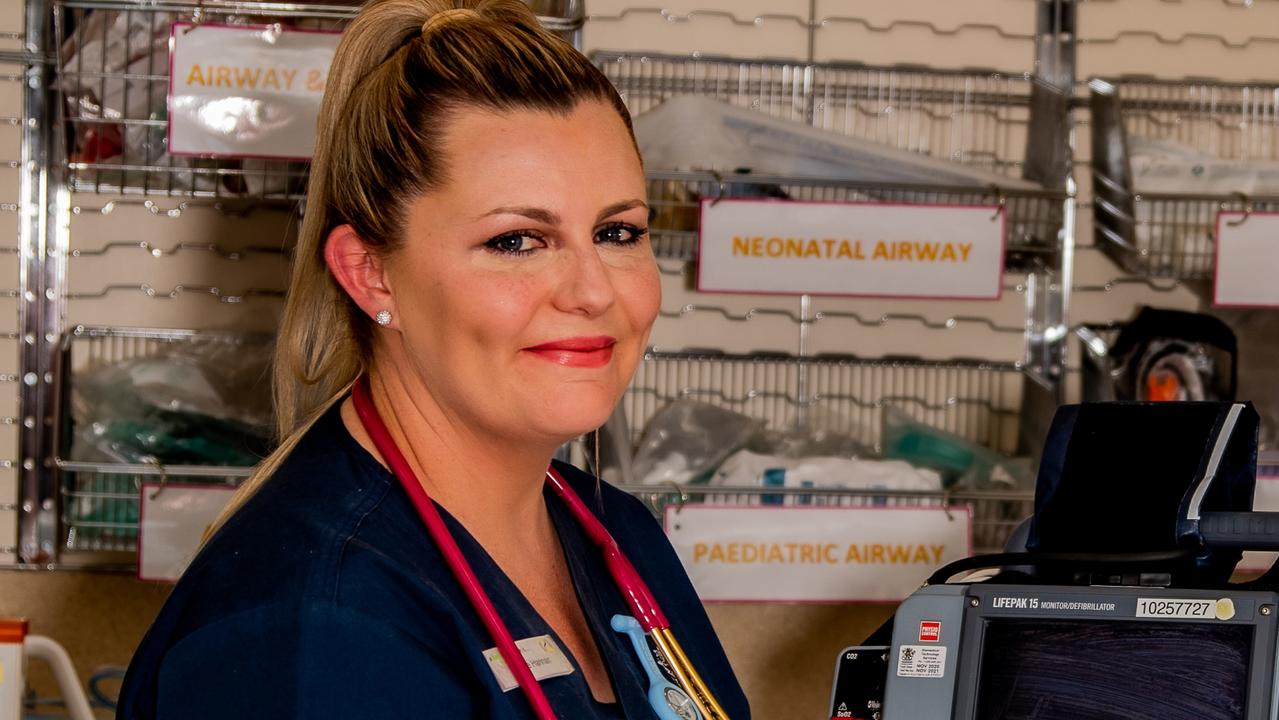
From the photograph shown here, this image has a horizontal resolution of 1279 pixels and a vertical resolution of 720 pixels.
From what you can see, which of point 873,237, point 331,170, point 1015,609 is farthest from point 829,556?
point 331,170

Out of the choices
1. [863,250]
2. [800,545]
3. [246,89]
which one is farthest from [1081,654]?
[246,89]

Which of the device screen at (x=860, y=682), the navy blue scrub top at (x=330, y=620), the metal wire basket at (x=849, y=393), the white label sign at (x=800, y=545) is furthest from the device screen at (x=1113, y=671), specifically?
the metal wire basket at (x=849, y=393)

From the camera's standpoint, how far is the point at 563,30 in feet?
7.38

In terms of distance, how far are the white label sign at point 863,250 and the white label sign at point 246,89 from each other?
677 millimetres

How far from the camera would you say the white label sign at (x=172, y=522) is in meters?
2.17

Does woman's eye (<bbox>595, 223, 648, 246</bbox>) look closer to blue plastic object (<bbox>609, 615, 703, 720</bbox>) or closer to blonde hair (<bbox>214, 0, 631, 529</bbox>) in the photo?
blonde hair (<bbox>214, 0, 631, 529</bbox>)

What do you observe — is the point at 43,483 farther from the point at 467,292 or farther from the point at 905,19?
the point at 905,19

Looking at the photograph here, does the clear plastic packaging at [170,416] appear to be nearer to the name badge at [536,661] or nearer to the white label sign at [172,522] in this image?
the white label sign at [172,522]

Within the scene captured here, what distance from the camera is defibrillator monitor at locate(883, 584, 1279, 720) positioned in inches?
50.5

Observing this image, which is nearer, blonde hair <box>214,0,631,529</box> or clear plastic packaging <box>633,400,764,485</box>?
blonde hair <box>214,0,631,529</box>

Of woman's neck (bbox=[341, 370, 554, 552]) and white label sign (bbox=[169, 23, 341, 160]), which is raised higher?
white label sign (bbox=[169, 23, 341, 160])

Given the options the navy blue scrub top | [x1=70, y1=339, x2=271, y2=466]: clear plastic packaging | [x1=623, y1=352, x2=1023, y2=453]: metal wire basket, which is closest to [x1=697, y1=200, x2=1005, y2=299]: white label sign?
[x1=623, y1=352, x2=1023, y2=453]: metal wire basket

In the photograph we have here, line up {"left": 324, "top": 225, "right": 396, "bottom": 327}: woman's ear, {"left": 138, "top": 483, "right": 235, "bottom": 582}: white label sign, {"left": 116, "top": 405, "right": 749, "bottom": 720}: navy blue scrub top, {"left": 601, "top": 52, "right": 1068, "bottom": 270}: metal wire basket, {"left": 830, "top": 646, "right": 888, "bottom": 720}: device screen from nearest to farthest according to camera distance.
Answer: {"left": 116, "top": 405, "right": 749, "bottom": 720}: navy blue scrub top < {"left": 324, "top": 225, "right": 396, "bottom": 327}: woman's ear < {"left": 830, "top": 646, "right": 888, "bottom": 720}: device screen < {"left": 138, "top": 483, "right": 235, "bottom": 582}: white label sign < {"left": 601, "top": 52, "right": 1068, "bottom": 270}: metal wire basket

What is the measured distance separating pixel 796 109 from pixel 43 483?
1.41m
